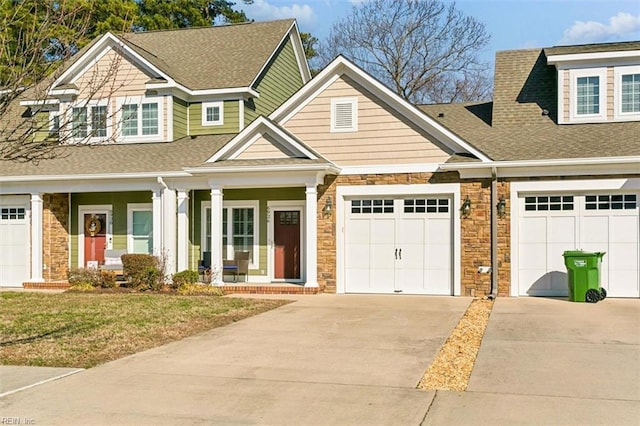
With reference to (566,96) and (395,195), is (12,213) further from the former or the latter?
(566,96)

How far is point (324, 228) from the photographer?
16656 millimetres

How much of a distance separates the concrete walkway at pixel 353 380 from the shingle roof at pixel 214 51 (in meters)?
11.5

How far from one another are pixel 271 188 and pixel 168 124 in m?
4.15

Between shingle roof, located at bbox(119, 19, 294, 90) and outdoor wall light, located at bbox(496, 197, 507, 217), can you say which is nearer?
outdoor wall light, located at bbox(496, 197, 507, 217)

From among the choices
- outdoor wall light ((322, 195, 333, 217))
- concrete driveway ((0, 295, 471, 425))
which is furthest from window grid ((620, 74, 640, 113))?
concrete driveway ((0, 295, 471, 425))

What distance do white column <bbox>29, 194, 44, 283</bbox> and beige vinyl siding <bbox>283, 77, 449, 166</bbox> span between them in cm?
745

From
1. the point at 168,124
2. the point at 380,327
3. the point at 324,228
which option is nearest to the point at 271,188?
the point at 324,228

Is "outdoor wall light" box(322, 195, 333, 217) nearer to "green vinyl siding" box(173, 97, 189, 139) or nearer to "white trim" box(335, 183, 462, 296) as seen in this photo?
"white trim" box(335, 183, 462, 296)

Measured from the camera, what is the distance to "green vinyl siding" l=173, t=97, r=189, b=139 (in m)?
20.4

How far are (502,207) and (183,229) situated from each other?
8.30 meters

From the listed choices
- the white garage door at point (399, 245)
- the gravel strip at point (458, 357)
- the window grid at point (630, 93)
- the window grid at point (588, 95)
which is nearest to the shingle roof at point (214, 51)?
the white garage door at point (399, 245)

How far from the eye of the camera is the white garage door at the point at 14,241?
760 inches

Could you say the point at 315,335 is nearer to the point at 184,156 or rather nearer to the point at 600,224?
the point at 600,224

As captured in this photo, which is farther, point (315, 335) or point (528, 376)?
point (315, 335)
